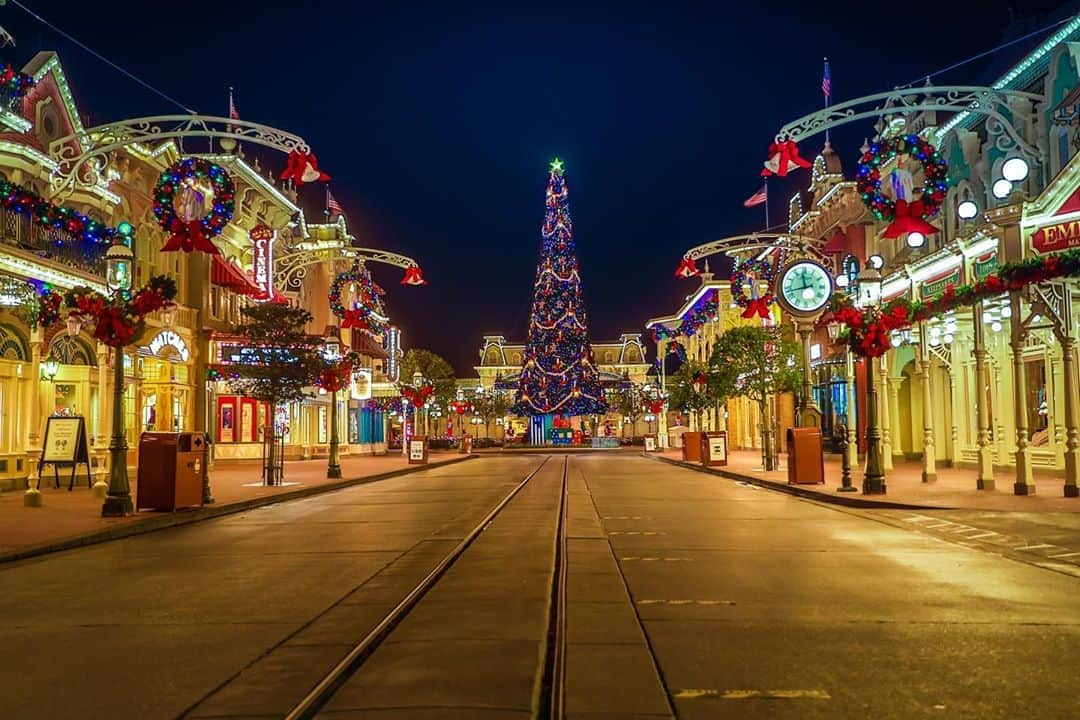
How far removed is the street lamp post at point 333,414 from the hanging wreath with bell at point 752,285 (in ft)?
45.1

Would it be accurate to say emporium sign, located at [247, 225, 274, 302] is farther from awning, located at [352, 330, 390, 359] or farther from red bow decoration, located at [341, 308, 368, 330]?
awning, located at [352, 330, 390, 359]

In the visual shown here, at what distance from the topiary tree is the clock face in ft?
20.2

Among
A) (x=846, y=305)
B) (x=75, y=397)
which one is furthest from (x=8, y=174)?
(x=846, y=305)

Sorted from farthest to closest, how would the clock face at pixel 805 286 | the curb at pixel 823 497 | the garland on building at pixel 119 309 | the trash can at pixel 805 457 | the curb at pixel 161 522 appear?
the clock face at pixel 805 286 → the trash can at pixel 805 457 → the curb at pixel 823 497 → the garland on building at pixel 119 309 → the curb at pixel 161 522

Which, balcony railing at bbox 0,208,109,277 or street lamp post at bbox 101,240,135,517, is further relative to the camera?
balcony railing at bbox 0,208,109,277

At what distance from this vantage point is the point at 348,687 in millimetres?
6332

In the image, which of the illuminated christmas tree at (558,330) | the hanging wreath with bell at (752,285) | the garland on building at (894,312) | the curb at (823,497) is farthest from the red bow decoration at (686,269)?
the illuminated christmas tree at (558,330)

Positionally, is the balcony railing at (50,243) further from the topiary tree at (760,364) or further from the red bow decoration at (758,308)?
the topiary tree at (760,364)

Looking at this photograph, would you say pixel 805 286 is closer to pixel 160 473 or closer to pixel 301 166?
pixel 301 166

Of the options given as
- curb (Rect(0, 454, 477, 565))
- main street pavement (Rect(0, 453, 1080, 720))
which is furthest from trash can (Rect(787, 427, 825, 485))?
curb (Rect(0, 454, 477, 565))

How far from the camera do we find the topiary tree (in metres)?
37.0

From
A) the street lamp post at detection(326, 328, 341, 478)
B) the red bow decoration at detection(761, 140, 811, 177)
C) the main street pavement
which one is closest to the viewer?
the main street pavement

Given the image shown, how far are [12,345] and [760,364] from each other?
23623 millimetres

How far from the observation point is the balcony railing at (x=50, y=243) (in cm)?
2438
